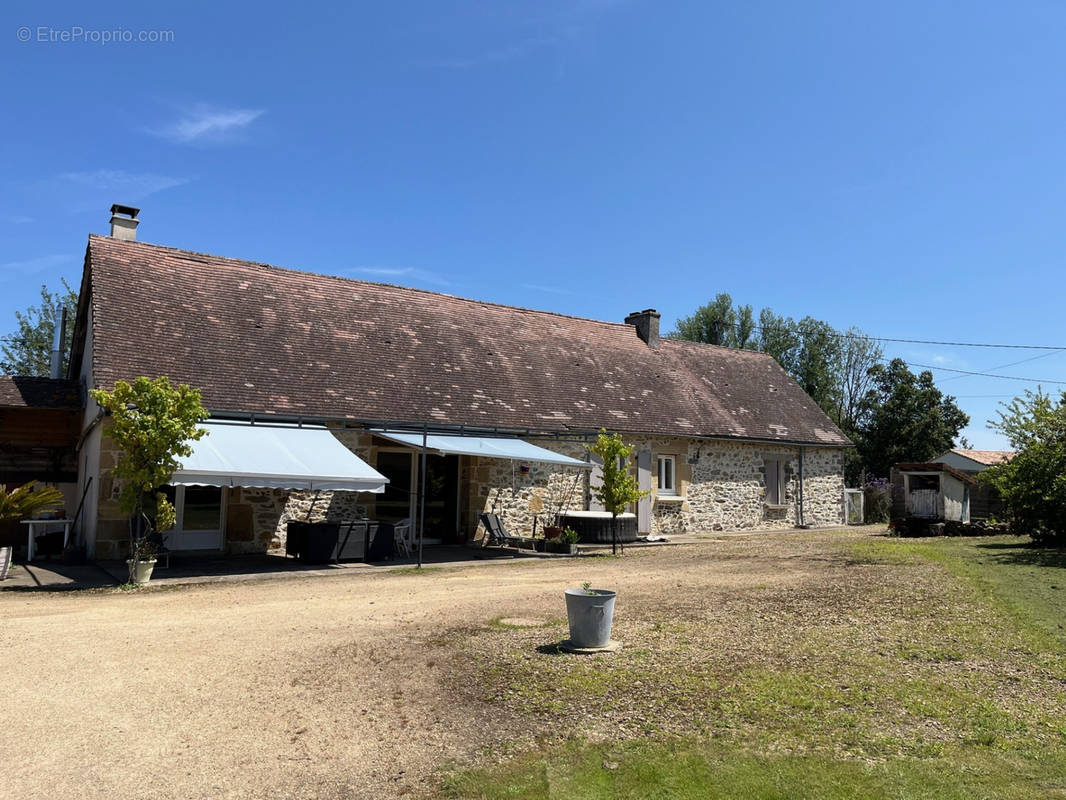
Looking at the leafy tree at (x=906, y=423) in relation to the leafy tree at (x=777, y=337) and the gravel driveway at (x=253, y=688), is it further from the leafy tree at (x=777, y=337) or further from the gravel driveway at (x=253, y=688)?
the gravel driveway at (x=253, y=688)

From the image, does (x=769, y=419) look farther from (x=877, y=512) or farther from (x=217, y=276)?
(x=217, y=276)

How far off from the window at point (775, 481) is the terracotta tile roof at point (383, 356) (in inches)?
36.3

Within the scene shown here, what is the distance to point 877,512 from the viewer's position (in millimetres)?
26234

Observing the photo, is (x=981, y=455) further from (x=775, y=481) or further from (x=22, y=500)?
(x=22, y=500)

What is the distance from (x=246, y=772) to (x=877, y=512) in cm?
2556

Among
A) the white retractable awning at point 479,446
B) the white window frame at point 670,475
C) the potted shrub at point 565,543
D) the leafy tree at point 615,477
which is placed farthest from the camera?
the white window frame at point 670,475

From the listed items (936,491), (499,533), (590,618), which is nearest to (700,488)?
(936,491)

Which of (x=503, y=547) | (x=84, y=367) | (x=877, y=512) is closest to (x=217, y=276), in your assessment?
(x=84, y=367)

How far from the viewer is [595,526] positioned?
16219 mm

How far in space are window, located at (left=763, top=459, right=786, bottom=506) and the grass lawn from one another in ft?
44.0

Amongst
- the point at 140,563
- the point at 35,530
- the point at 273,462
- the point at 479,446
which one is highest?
the point at 479,446

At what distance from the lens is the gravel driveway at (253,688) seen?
4.22m

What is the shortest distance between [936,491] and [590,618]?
15992 mm

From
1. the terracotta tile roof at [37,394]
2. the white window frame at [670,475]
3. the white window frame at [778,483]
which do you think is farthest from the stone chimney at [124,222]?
the white window frame at [778,483]
